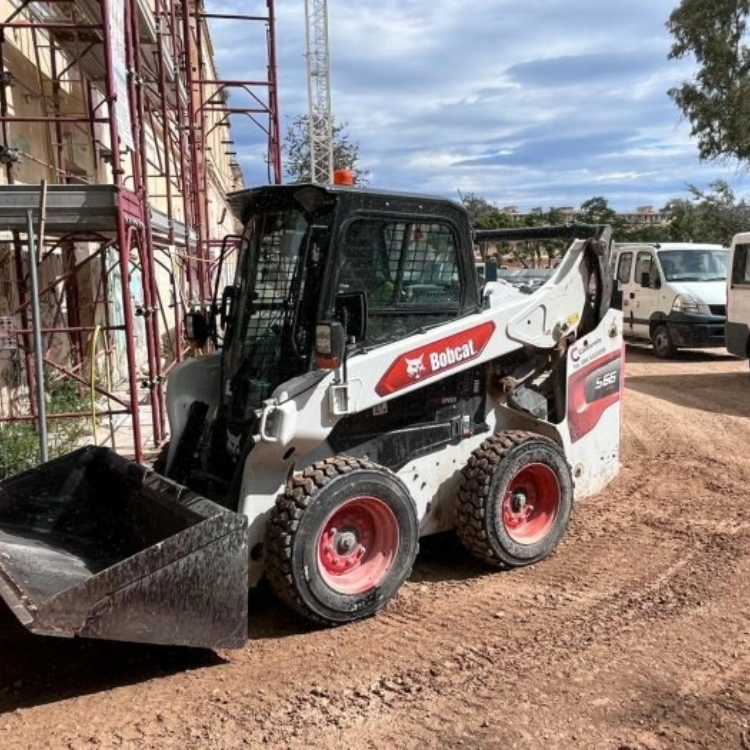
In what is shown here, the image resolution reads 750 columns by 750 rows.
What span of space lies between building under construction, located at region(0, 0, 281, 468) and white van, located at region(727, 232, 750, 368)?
7.31 m

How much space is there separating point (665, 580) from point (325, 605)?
2056mm

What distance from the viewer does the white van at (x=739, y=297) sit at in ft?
38.4

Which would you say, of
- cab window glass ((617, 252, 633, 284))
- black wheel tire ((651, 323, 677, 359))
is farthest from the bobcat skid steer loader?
cab window glass ((617, 252, 633, 284))

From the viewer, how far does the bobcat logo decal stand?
445 centimetres

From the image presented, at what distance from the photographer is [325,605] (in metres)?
4.08

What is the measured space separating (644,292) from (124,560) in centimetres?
1388

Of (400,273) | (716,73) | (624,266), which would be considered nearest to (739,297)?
(624,266)

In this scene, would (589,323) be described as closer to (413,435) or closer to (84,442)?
(413,435)

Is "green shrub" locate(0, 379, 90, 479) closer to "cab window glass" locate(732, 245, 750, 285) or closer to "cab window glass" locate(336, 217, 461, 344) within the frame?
"cab window glass" locate(336, 217, 461, 344)

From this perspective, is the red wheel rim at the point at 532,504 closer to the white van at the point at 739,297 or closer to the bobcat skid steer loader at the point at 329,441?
the bobcat skid steer loader at the point at 329,441

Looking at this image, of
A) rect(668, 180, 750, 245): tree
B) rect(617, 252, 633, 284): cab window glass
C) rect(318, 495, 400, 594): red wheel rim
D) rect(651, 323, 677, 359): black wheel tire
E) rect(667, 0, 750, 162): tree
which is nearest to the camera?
rect(318, 495, 400, 594): red wheel rim

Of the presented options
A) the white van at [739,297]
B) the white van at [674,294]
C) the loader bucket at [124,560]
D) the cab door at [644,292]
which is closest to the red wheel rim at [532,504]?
the loader bucket at [124,560]

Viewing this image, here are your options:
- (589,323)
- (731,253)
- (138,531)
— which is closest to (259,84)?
(731,253)

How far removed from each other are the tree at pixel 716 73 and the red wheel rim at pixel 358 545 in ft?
90.0
